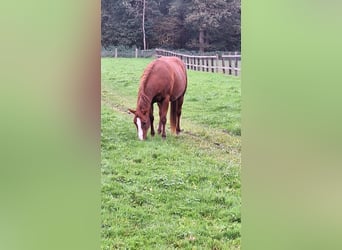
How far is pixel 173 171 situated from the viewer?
2271 mm

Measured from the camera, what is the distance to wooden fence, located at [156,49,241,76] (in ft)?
7.60

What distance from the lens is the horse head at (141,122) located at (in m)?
2.34

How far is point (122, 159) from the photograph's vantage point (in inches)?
89.4

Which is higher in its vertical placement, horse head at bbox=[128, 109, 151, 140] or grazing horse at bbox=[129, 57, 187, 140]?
grazing horse at bbox=[129, 57, 187, 140]

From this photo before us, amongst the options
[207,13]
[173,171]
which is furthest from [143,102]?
[207,13]

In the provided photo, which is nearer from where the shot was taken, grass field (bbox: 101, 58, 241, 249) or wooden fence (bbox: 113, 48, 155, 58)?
grass field (bbox: 101, 58, 241, 249)

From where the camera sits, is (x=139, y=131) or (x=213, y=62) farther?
(x=213, y=62)

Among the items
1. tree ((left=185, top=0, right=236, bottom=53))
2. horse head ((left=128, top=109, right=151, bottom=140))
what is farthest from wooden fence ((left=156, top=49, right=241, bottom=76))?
horse head ((left=128, top=109, right=151, bottom=140))

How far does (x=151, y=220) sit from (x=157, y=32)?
0.92 metres

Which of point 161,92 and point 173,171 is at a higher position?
point 161,92

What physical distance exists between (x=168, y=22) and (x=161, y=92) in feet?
1.15

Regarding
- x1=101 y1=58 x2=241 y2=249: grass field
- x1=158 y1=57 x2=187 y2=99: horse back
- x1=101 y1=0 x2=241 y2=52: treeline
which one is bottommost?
x1=101 y1=58 x2=241 y2=249: grass field

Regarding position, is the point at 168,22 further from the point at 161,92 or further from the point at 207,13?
the point at 161,92

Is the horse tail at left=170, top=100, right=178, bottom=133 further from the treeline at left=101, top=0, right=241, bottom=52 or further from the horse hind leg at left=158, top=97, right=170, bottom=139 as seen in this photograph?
the treeline at left=101, top=0, right=241, bottom=52
